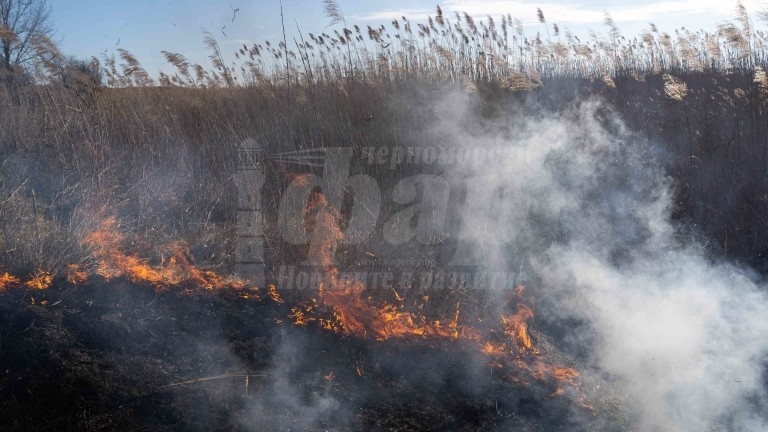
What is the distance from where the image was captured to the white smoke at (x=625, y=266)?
380 centimetres

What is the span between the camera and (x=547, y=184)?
5.85 m

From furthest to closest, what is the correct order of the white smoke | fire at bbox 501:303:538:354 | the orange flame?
fire at bbox 501:303:538:354, the orange flame, the white smoke

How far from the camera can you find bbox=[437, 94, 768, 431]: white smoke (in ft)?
12.5

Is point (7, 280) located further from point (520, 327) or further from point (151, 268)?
point (520, 327)

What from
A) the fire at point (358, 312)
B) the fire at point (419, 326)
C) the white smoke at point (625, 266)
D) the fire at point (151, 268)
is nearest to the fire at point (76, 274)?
the fire at point (358, 312)

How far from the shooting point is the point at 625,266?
4.96 meters

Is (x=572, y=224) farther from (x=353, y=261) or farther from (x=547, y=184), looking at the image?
(x=353, y=261)

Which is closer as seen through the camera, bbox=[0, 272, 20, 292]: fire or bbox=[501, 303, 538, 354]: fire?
bbox=[0, 272, 20, 292]: fire

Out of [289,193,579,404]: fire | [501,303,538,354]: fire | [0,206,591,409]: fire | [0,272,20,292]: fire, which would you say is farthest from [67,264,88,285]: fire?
[501,303,538,354]: fire

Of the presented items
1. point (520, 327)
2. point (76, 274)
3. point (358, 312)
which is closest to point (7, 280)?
point (76, 274)

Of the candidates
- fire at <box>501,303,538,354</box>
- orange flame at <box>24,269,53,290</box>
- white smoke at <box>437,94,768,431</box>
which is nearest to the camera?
white smoke at <box>437,94,768,431</box>

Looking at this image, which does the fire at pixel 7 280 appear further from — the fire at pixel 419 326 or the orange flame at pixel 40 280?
the fire at pixel 419 326

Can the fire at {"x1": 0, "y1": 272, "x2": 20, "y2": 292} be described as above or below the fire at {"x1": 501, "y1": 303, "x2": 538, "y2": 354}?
above

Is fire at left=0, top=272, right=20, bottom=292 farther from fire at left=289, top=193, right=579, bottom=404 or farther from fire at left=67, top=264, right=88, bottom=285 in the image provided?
fire at left=289, top=193, right=579, bottom=404
